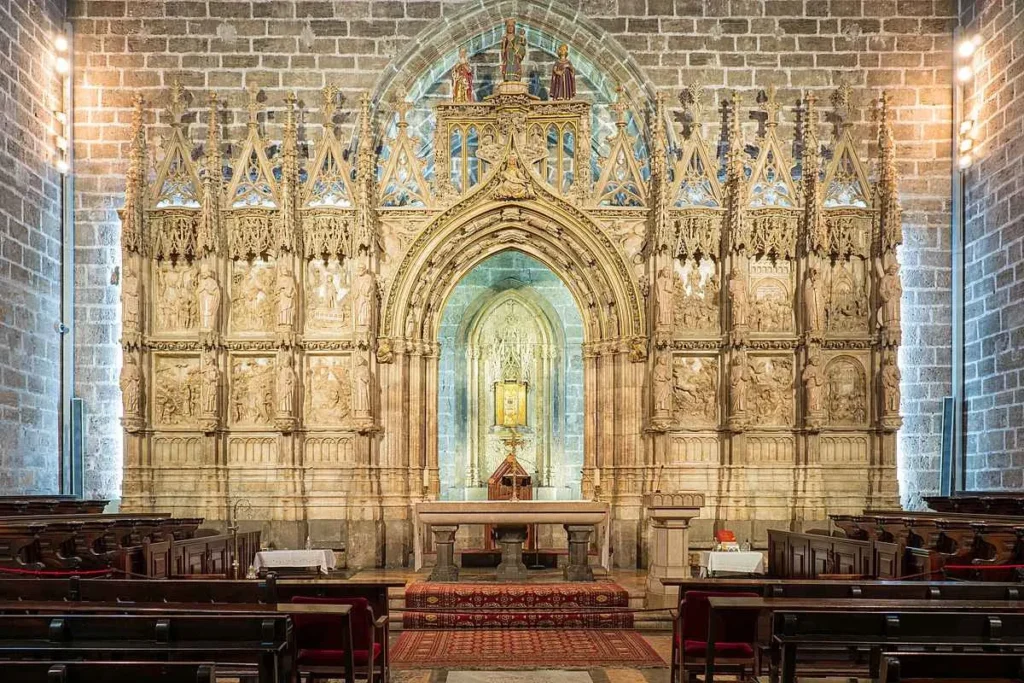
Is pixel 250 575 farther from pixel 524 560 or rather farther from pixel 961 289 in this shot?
pixel 961 289

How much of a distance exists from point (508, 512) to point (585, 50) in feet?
31.2

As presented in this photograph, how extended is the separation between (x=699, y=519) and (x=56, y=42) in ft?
45.3

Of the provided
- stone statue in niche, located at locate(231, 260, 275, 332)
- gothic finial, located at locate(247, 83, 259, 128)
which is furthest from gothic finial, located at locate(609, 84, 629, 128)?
stone statue in niche, located at locate(231, 260, 275, 332)

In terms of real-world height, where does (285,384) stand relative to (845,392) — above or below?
above

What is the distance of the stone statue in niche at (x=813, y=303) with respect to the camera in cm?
1786

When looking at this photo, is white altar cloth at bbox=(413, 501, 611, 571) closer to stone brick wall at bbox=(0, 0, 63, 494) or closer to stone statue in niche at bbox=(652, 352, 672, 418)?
stone statue in niche at bbox=(652, 352, 672, 418)

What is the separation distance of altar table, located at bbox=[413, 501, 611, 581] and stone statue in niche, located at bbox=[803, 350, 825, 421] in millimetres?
4330

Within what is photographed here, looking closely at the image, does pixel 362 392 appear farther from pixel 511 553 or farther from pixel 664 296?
pixel 664 296

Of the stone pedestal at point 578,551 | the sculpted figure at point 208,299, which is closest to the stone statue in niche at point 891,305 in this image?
the stone pedestal at point 578,551

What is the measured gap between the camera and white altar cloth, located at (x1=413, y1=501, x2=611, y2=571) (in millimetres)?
15312

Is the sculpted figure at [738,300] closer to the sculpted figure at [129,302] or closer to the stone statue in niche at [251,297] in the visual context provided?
the stone statue in niche at [251,297]

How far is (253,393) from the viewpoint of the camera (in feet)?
59.6

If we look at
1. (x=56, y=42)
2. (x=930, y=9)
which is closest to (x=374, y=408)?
(x=56, y=42)

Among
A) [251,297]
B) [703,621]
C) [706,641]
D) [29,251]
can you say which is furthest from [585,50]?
[706,641]
